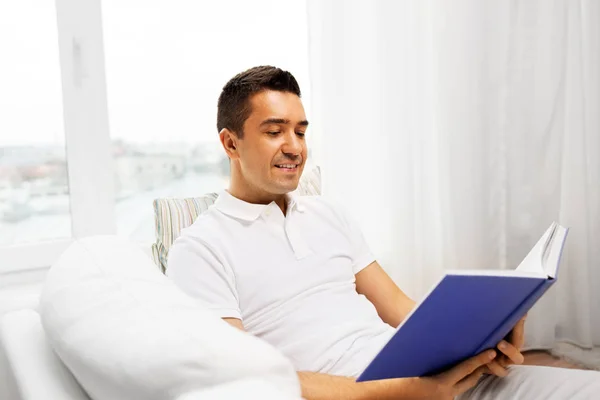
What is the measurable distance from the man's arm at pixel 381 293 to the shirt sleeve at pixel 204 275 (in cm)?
35

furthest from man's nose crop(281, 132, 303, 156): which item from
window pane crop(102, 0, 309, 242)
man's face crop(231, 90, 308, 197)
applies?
window pane crop(102, 0, 309, 242)

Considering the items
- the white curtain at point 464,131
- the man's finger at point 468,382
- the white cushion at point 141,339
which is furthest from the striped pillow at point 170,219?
the white curtain at point 464,131

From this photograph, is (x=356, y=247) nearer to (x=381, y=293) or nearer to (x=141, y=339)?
(x=381, y=293)

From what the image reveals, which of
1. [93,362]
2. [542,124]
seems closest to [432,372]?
[93,362]

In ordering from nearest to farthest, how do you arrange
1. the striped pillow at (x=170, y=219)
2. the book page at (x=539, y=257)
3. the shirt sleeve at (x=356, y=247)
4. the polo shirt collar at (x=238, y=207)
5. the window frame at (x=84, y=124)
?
1. the book page at (x=539, y=257)
2. the polo shirt collar at (x=238, y=207)
3. the shirt sleeve at (x=356, y=247)
4. the striped pillow at (x=170, y=219)
5. the window frame at (x=84, y=124)

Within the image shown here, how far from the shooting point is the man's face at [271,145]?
1441mm

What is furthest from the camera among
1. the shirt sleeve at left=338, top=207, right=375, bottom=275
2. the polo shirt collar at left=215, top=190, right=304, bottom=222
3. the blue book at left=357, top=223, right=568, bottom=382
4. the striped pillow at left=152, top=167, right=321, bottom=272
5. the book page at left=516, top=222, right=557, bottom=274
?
the striped pillow at left=152, top=167, right=321, bottom=272

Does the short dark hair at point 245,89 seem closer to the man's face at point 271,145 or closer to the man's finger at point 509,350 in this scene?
the man's face at point 271,145

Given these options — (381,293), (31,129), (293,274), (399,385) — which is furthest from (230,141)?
(31,129)

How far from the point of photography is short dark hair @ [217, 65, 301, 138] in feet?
4.79

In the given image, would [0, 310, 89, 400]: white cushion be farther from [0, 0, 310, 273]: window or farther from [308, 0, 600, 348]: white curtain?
[308, 0, 600, 348]: white curtain

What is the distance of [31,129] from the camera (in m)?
2.28

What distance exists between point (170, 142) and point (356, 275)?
1.20 metres

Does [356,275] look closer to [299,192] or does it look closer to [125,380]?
[299,192]
